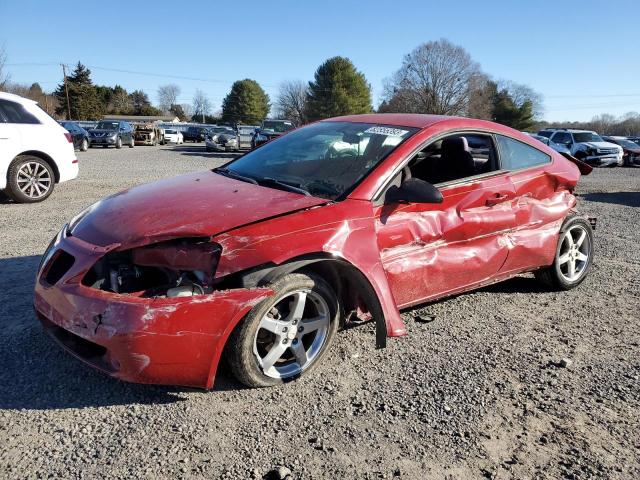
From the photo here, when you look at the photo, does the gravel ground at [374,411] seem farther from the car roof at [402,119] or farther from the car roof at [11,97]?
the car roof at [11,97]

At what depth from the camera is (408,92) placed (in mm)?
69812

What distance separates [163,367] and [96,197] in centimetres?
786

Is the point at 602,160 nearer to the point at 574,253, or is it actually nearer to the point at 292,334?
the point at 574,253

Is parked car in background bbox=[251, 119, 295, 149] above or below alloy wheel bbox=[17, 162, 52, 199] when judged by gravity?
above

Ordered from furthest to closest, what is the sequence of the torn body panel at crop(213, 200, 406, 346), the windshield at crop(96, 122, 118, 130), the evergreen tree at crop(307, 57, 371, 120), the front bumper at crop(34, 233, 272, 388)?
the evergreen tree at crop(307, 57, 371, 120) < the windshield at crop(96, 122, 118, 130) < the torn body panel at crop(213, 200, 406, 346) < the front bumper at crop(34, 233, 272, 388)

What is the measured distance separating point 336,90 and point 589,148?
61.8 meters

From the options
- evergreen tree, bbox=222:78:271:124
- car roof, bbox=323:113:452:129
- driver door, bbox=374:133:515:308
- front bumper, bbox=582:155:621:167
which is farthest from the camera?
evergreen tree, bbox=222:78:271:124

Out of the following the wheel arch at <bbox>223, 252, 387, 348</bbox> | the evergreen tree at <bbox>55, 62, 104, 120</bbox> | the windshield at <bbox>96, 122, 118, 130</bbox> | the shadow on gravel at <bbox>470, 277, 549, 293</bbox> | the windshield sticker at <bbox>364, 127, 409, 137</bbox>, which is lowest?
the shadow on gravel at <bbox>470, 277, 549, 293</bbox>

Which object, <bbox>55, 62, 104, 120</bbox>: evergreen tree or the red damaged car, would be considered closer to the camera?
the red damaged car

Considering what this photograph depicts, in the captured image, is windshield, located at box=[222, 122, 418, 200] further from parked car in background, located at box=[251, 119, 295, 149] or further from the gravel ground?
parked car in background, located at box=[251, 119, 295, 149]

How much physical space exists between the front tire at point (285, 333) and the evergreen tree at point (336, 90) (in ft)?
259

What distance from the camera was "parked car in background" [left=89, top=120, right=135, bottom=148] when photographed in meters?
27.9

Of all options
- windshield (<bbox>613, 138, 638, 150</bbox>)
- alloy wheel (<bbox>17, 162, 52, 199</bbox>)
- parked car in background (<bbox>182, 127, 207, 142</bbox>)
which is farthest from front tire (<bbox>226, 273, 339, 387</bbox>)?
parked car in background (<bbox>182, 127, 207, 142</bbox>)

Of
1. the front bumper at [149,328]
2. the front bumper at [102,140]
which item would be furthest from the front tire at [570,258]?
the front bumper at [102,140]
